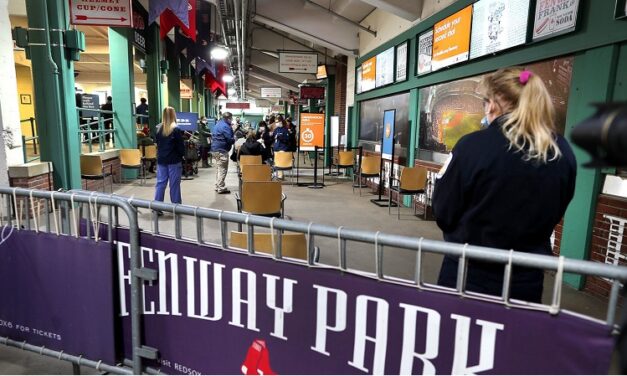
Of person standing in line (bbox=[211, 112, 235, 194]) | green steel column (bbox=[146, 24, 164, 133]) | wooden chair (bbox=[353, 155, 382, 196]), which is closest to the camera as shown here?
person standing in line (bbox=[211, 112, 235, 194])

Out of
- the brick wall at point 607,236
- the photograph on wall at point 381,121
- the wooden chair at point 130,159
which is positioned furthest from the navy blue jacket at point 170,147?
the brick wall at point 607,236

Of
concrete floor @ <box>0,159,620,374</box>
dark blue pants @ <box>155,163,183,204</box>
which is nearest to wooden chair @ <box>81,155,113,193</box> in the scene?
concrete floor @ <box>0,159,620,374</box>

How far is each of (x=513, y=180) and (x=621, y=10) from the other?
2936 mm

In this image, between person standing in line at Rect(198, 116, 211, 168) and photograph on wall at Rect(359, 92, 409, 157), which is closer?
photograph on wall at Rect(359, 92, 409, 157)

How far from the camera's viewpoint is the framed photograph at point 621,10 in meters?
3.23

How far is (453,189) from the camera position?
4.92 ft

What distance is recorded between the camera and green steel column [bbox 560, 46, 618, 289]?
3445mm

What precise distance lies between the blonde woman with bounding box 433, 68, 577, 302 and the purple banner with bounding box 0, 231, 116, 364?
155 cm

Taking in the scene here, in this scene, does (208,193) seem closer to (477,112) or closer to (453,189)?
(477,112)

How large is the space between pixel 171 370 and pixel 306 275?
0.86m

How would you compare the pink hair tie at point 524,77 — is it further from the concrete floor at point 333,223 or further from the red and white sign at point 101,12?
the red and white sign at point 101,12

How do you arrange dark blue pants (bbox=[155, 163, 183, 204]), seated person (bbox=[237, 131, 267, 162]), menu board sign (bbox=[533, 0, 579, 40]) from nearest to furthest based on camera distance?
menu board sign (bbox=[533, 0, 579, 40]) < dark blue pants (bbox=[155, 163, 183, 204]) < seated person (bbox=[237, 131, 267, 162])

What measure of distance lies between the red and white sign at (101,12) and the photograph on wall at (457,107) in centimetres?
454

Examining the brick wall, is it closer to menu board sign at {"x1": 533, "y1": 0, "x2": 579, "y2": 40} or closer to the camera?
menu board sign at {"x1": 533, "y1": 0, "x2": 579, "y2": 40}
